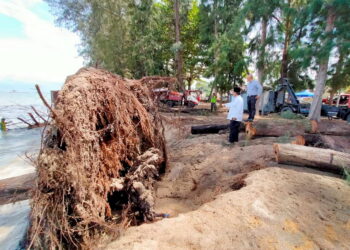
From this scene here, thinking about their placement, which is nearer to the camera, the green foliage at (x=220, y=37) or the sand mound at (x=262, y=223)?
the sand mound at (x=262, y=223)

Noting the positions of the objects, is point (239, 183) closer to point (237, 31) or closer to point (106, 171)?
point (106, 171)

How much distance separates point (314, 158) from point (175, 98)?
12650mm

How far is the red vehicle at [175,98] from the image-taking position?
5168 millimetres

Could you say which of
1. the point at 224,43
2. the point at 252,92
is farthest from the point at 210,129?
the point at 224,43

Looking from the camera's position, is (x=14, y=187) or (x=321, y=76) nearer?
(x=14, y=187)

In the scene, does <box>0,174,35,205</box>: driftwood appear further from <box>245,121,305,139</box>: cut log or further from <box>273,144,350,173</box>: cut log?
<box>245,121,305,139</box>: cut log

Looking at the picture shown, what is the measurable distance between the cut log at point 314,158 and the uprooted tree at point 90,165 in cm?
269

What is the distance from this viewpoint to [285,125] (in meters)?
6.57

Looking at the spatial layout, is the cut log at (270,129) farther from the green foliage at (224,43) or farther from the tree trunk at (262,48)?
the green foliage at (224,43)

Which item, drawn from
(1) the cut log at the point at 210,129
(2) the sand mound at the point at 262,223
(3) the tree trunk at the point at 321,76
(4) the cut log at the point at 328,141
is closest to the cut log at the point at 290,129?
(4) the cut log at the point at 328,141

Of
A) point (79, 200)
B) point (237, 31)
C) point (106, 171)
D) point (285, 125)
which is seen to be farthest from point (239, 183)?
point (237, 31)

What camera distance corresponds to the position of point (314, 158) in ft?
12.4

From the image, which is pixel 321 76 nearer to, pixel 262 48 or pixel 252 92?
pixel 262 48

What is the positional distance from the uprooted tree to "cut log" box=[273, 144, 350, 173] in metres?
2.69
